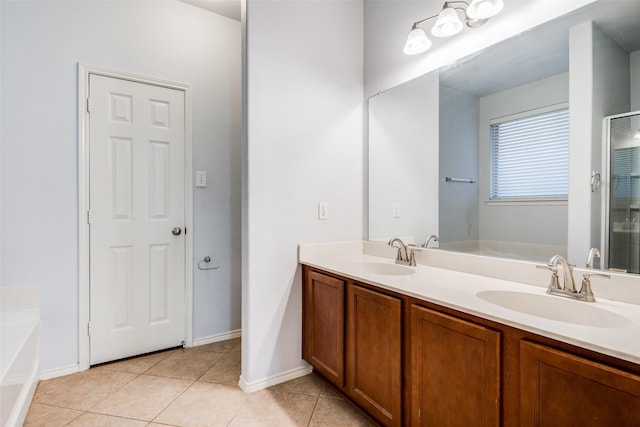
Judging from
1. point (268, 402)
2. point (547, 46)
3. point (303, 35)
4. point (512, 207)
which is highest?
point (303, 35)

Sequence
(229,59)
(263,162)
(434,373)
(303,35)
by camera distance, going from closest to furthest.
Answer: (434,373) → (263,162) → (303,35) → (229,59)

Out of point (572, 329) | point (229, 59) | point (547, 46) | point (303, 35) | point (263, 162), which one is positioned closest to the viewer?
point (572, 329)

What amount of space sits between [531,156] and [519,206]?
233 mm

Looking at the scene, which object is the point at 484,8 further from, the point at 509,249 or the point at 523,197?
the point at 509,249

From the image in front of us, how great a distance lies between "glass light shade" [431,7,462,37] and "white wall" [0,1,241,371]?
69.9 inches

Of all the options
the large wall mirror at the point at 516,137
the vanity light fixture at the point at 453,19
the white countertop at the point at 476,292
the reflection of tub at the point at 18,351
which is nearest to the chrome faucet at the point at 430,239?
the large wall mirror at the point at 516,137

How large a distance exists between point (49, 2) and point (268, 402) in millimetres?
2745

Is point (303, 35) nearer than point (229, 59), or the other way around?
point (303, 35)

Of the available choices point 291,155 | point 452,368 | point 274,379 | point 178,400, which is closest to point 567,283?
point 452,368

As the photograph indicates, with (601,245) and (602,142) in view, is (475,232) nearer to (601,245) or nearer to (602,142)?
(601,245)

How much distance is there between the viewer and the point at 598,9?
1.21 m

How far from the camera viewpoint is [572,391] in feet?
2.66

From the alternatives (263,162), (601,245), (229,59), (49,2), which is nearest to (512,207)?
(601,245)

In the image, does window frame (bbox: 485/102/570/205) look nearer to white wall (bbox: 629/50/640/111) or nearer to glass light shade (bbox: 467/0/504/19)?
white wall (bbox: 629/50/640/111)
